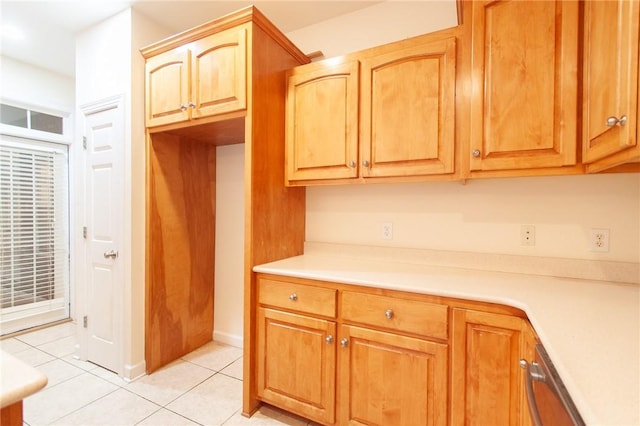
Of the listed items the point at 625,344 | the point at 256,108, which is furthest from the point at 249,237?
the point at 625,344

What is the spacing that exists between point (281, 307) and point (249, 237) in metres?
0.45

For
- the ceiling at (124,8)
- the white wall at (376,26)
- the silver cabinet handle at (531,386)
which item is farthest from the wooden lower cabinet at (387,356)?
the ceiling at (124,8)

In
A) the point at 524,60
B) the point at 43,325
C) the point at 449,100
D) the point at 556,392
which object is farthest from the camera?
the point at 43,325

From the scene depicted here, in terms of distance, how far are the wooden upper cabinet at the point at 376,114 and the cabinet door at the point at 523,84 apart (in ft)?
0.45

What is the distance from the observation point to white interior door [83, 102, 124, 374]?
215 centimetres

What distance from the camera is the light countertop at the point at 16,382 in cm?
54

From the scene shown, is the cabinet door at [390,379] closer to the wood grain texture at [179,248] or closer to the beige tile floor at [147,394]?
the beige tile floor at [147,394]

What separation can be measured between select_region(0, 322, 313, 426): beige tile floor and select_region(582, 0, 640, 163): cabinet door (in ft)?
6.41

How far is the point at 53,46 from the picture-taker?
2.63m

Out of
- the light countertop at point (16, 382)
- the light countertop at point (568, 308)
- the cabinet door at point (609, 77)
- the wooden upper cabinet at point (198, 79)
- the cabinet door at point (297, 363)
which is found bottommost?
the cabinet door at point (297, 363)

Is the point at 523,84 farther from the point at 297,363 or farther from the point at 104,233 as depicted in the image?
the point at 104,233

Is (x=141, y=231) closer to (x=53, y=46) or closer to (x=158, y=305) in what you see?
(x=158, y=305)

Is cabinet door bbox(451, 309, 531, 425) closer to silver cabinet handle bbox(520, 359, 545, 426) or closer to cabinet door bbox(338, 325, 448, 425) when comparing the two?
cabinet door bbox(338, 325, 448, 425)

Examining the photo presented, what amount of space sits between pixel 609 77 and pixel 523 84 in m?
0.35
